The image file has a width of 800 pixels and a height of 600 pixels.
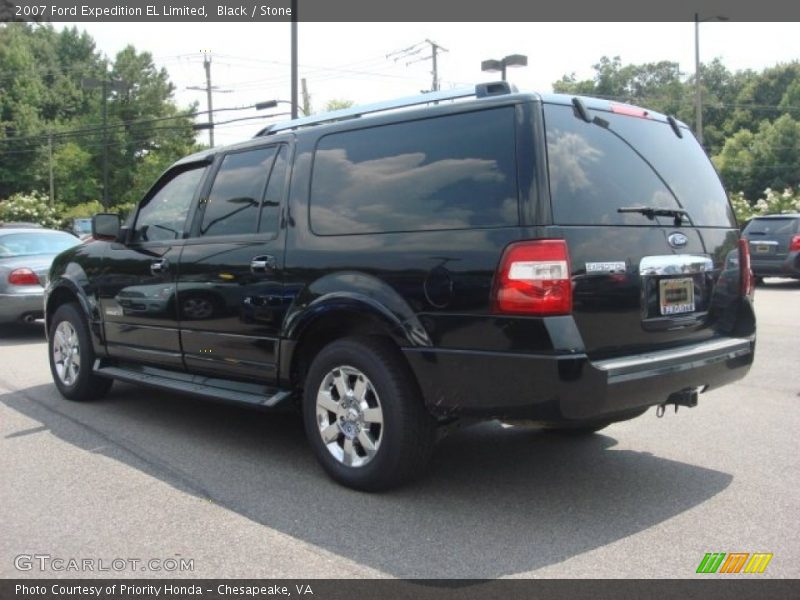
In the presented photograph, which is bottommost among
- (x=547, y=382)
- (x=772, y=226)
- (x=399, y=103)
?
(x=547, y=382)

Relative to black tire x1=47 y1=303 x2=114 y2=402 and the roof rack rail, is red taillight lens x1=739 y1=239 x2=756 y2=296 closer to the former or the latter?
the roof rack rail

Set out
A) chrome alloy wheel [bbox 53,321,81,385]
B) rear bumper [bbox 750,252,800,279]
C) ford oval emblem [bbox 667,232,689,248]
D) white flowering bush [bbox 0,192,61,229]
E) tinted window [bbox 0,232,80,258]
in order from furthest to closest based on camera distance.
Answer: white flowering bush [bbox 0,192,61,229] < rear bumper [bbox 750,252,800,279] < tinted window [bbox 0,232,80,258] < chrome alloy wheel [bbox 53,321,81,385] < ford oval emblem [bbox 667,232,689,248]

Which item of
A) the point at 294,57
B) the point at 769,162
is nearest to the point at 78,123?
the point at 294,57

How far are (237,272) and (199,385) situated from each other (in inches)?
34.2

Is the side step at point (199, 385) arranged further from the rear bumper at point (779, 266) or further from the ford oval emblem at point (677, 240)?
the rear bumper at point (779, 266)

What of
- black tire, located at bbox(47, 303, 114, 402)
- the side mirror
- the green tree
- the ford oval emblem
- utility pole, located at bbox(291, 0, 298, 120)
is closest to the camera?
the ford oval emblem

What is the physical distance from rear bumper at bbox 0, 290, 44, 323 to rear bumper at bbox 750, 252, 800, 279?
44.0ft

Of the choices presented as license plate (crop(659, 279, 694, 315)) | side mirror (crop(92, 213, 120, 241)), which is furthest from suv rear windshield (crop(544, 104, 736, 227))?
side mirror (crop(92, 213, 120, 241))

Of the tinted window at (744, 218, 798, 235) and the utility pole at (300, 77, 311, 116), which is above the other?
the utility pole at (300, 77, 311, 116)

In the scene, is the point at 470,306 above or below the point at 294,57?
below

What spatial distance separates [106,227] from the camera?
5938 mm

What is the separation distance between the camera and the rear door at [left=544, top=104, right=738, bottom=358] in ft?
11.7

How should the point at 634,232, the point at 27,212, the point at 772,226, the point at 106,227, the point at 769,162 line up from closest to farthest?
1. the point at 634,232
2. the point at 106,227
3. the point at 772,226
4. the point at 27,212
5. the point at 769,162

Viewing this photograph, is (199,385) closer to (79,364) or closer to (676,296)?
(79,364)
